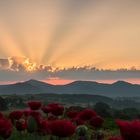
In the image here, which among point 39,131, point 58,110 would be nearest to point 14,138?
point 58,110

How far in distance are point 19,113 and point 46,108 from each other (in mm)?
1245

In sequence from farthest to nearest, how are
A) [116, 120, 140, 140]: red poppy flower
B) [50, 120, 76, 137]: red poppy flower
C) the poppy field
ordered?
[50, 120, 76, 137]: red poppy flower, the poppy field, [116, 120, 140, 140]: red poppy flower

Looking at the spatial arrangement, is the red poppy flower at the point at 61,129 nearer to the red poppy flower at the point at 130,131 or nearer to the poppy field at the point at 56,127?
the poppy field at the point at 56,127

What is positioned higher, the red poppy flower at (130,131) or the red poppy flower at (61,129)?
the red poppy flower at (130,131)

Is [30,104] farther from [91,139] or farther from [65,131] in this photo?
[65,131]

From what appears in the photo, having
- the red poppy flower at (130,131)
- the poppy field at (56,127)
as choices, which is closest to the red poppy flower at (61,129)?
the poppy field at (56,127)

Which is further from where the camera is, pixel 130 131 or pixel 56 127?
pixel 56 127

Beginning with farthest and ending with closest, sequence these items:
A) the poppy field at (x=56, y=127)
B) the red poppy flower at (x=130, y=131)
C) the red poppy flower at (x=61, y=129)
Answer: the red poppy flower at (x=61, y=129), the poppy field at (x=56, y=127), the red poppy flower at (x=130, y=131)

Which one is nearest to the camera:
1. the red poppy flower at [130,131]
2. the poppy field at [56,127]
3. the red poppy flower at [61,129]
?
the red poppy flower at [130,131]

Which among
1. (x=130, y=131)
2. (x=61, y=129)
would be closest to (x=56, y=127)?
(x=61, y=129)

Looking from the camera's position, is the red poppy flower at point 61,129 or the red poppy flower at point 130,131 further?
the red poppy flower at point 61,129

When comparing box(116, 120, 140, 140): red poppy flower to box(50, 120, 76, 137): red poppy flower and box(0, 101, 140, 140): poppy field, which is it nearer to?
box(0, 101, 140, 140): poppy field

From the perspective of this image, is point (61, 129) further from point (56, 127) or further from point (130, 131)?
point (130, 131)

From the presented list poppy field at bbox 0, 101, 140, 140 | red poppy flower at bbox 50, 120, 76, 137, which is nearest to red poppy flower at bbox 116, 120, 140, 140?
poppy field at bbox 0, 101, 140, 140
